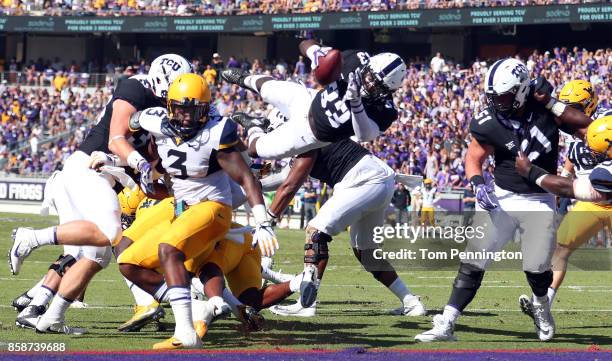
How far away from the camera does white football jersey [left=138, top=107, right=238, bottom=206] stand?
794 centimetres

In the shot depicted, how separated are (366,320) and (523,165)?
2.28 metres

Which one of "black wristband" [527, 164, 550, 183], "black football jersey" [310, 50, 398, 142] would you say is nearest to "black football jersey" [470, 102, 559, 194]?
"black wristband" [527, 164, 550, 183]

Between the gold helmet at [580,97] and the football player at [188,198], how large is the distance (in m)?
3.75

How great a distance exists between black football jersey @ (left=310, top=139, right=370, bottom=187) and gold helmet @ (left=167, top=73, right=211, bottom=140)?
81.6 inches

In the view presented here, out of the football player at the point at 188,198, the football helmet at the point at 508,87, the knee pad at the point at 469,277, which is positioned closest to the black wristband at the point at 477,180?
the football helmet at the point at 508,87

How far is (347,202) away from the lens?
31.4ft

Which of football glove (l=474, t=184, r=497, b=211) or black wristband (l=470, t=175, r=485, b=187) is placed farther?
black wristband (l=470, t=175, r=485, b=187)

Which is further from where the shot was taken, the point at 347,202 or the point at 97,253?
the point at 347,202

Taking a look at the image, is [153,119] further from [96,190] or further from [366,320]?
[366,320]

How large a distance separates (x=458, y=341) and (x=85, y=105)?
102 ft

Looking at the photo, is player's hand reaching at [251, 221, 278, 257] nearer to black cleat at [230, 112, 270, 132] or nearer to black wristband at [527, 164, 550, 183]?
black wristband at [527, 164, 550, 183]

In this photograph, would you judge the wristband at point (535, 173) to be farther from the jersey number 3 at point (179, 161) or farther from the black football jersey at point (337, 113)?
the jersey number 3 at point (179, 161)

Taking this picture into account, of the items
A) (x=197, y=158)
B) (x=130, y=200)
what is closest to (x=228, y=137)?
(x=197, y=158)

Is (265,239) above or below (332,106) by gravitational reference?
below
